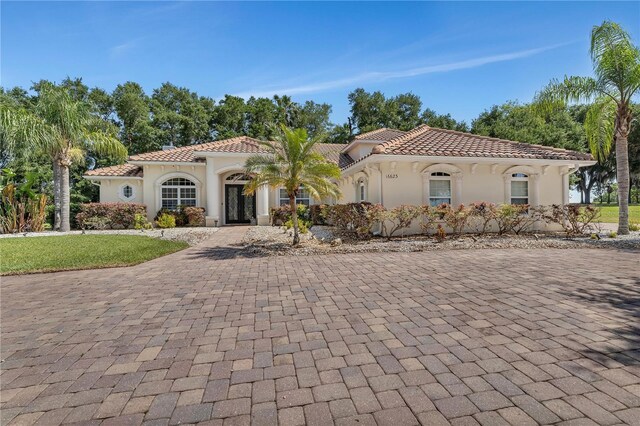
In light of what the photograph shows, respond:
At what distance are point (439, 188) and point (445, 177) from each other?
551 millimetres

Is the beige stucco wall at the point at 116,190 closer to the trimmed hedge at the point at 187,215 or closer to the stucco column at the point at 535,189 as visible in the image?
the trimmed hedge at the point at 187,215

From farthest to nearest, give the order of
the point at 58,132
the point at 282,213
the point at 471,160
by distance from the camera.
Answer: the point at 282,213, the point at 58,132, the point at 471,160

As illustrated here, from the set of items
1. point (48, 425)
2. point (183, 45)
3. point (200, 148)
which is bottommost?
point (48, 425)

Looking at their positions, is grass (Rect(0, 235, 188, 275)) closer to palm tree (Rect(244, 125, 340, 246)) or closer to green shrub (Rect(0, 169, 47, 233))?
palm tree (Rect(244, 125, 340, 246))

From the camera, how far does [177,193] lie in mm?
20156

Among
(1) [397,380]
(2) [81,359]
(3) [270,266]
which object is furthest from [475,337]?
(3) [270,266]

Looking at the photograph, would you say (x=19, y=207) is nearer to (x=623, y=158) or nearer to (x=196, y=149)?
(x=196, y=149)

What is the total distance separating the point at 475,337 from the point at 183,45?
12581 millimetres

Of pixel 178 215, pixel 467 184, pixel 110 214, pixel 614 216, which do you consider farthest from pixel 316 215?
pixel 614 216

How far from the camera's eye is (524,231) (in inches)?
542

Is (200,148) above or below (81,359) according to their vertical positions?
above

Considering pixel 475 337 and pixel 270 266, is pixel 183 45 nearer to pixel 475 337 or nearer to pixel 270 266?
pixel 270 266

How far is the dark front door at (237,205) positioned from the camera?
21562mm

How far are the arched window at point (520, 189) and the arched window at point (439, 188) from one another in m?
3.19
